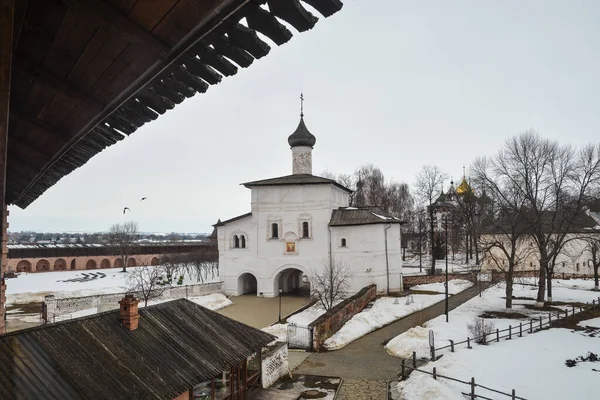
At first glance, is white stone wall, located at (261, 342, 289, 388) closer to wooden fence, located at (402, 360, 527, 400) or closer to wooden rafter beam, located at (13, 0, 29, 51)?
wooden fence, located at (402, 360, 527, 400)

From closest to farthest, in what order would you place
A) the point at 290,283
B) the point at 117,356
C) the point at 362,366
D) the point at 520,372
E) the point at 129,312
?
the point at 117,356, the point at 129,312, the point at 520,372, the point at 362,366, the point at 290,283

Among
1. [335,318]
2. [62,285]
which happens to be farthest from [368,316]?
[62,285]

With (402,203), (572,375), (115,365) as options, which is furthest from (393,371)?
(402,203)

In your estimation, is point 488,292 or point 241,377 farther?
point 488,292

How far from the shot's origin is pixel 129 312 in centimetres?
992

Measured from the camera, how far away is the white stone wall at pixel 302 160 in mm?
35344

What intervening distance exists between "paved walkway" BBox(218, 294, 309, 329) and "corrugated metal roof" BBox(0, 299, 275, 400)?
1093 cm

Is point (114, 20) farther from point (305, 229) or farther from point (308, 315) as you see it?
point (305, 229)

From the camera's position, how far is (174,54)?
2.53 metres

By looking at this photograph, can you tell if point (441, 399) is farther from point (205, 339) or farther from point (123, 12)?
point (123, 12)

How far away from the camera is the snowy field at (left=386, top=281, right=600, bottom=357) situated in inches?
700

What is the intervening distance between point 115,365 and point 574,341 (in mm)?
18047

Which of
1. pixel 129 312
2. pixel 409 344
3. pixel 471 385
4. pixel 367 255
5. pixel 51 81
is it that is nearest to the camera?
pixel 51 81

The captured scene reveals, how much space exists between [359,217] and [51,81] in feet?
94.7
